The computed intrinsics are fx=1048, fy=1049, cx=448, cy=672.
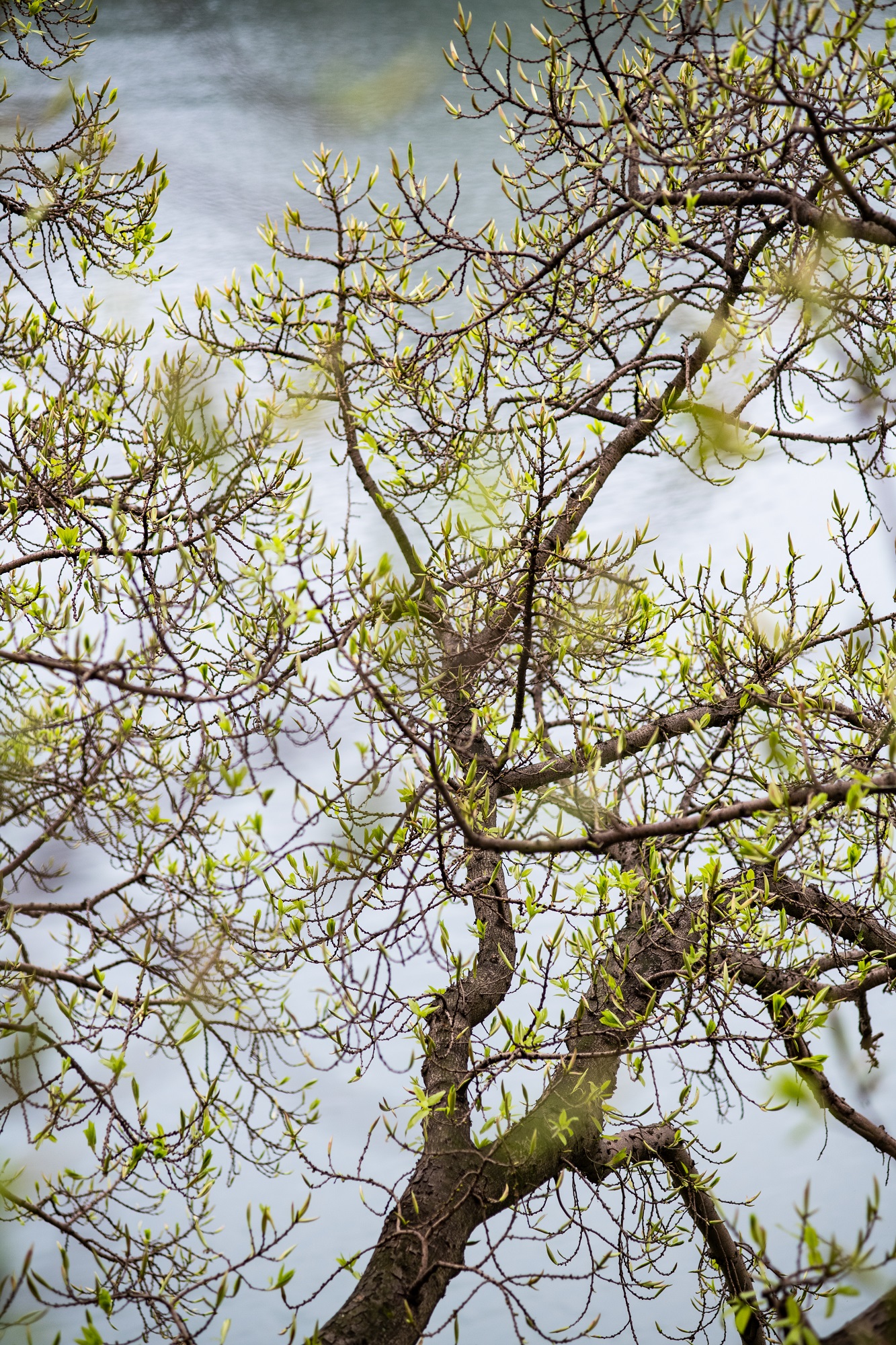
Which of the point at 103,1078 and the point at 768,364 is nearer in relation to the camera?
the point at 768,364

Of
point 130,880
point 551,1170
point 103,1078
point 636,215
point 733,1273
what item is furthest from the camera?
point 103,1078

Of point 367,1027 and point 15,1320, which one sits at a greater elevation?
point 367,1027

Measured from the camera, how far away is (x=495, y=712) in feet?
6.40

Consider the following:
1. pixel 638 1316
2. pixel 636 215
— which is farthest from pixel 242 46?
pixel 638 1316

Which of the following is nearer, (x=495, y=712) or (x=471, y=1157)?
(x=471, y=1157)

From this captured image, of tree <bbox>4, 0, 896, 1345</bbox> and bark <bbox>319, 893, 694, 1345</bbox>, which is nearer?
tree <bbox>4, 0, 896, 1345</bbox>

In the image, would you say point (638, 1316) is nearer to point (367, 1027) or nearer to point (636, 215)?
Result: point (367, 1027)

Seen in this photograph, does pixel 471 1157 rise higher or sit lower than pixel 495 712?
lower

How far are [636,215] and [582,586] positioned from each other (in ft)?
2.38

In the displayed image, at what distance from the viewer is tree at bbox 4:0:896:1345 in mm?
1281

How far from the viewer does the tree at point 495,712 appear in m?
1.28

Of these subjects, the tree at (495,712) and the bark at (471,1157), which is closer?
the tree at (495,712)

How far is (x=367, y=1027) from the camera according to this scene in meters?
1.65

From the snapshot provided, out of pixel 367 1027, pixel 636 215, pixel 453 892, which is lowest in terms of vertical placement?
pixel 453 892
